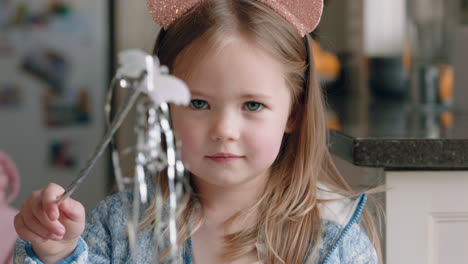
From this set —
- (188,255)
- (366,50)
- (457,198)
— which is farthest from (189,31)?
(366,50)

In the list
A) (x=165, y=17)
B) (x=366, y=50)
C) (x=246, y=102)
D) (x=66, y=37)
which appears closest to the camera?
(x=246, y=102)

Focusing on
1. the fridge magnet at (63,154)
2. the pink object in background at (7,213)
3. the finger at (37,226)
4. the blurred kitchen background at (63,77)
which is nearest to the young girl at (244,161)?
the finger at (37,226)

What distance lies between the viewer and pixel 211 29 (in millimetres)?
924

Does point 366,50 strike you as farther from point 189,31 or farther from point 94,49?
point 189,31

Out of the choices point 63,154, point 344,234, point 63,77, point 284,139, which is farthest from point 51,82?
point 344,234

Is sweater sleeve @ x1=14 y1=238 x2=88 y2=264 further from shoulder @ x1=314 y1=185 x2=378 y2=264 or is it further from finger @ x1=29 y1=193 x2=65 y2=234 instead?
shoulder @ x1=314 y1=185 x2=378 y2=264

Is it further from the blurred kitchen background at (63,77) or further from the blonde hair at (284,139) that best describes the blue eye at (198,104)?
the blurred kitchen background at (63,77)

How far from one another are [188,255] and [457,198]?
377 millimetres

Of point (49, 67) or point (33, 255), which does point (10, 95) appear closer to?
point (49, 67)

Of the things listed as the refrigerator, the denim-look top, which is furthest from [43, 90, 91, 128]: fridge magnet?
the denim-look top

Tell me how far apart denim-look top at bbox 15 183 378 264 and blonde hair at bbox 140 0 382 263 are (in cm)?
2

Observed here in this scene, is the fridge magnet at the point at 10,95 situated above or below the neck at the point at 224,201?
above

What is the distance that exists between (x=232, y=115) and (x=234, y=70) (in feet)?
0.20

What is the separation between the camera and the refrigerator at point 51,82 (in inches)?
119
